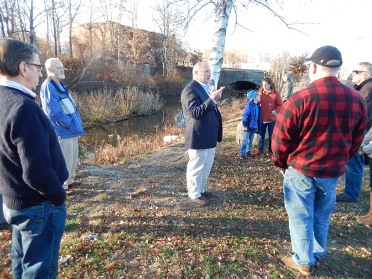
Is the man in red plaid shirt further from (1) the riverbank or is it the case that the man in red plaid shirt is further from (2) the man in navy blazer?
(2) the man in navy blazer

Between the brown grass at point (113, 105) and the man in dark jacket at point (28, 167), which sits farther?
the brown grass at point (113, 105)

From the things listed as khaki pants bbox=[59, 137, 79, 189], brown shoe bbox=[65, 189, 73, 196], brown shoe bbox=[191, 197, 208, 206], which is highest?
khaki pants bbox=[59, 137, 79, 189]

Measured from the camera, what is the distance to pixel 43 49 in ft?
70.2

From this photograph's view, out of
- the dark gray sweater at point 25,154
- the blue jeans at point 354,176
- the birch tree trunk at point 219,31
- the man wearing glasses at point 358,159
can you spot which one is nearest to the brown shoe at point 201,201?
the man wearing glasses at point 358,159

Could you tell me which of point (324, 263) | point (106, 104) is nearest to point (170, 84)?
point (106, 104)

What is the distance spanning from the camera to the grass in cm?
284

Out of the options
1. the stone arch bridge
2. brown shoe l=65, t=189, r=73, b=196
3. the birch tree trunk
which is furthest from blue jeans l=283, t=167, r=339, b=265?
the stone arch bridge

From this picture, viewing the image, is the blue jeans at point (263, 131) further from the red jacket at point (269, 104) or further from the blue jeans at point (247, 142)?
the blue jeans at point (247, 142)

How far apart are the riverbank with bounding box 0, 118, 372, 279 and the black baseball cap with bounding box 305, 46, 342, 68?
2.10 metres

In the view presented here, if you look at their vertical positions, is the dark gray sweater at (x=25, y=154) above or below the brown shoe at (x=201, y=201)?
above

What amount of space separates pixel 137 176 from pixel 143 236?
2195 millimetres

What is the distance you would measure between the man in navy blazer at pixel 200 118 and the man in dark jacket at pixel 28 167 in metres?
1.93

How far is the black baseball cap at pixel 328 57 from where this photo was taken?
7.43 feet

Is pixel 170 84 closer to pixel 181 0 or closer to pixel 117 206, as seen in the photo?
pixel 181 0
